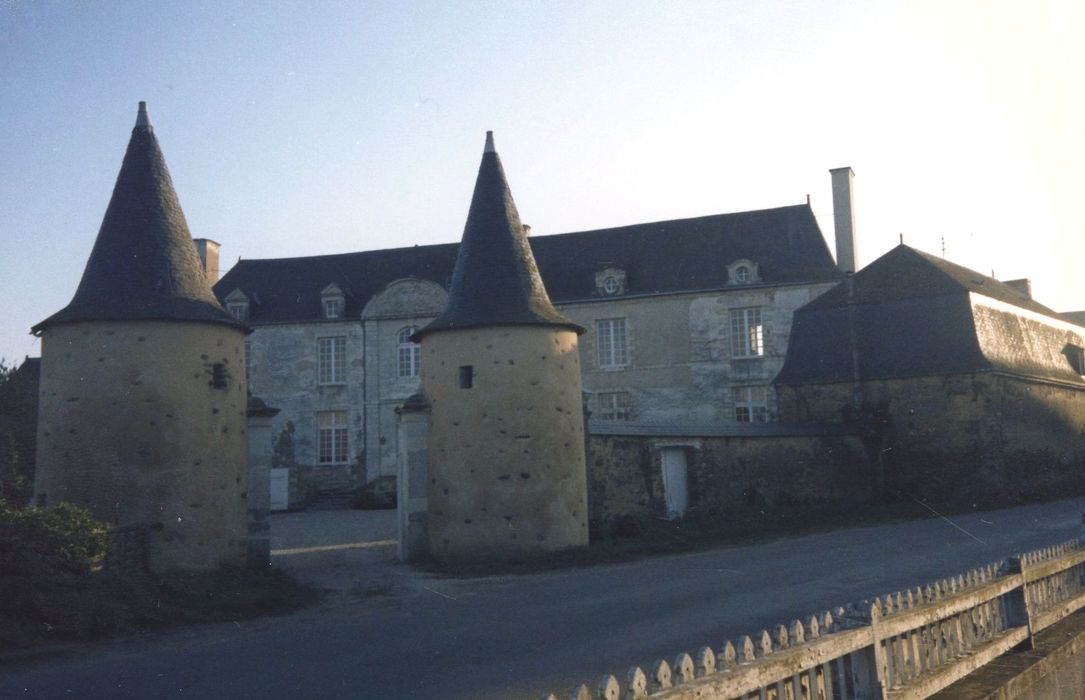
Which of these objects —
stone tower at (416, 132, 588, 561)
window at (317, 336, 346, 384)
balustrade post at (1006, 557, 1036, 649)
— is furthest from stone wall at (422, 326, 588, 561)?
window at (317, 336, 346, 384)

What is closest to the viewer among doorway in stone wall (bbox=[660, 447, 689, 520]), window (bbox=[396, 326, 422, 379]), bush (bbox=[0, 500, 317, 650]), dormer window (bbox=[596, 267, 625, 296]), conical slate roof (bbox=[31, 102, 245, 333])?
bush (bbox=[0, 500, 317, 650])

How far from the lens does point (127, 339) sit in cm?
1428

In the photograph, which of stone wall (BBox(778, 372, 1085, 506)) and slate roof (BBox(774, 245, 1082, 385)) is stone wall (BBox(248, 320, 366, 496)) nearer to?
slate roof (BBox(774, 245, 1082, 385))

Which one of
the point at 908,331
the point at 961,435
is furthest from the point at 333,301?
the point at 961,435

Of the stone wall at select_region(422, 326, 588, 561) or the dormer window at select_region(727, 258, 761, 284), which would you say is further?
the dormer window at select_region(727, 258, 761, 284)

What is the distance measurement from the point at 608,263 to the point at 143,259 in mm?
23005

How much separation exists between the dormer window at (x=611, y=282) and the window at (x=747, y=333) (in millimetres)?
4160

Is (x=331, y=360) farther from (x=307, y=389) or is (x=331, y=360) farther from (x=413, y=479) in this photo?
(x=413, y=479)

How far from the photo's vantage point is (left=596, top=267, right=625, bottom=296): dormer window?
35.9 m

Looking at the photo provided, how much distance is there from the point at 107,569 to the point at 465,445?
23.1 feet

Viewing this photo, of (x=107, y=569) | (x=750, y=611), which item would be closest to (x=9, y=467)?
(x=107, y=569)

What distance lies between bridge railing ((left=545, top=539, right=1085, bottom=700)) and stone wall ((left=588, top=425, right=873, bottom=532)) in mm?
13541

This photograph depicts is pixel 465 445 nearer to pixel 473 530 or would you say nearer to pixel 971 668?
pixel 473 530

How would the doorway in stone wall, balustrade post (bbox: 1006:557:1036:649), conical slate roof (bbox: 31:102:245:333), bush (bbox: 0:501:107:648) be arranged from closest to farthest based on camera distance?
balustrade post (bbox: 1006:557:1036:649) → bush (bbox: 0:501:107:648) → conical slate roof (bbox: 31:102:245:333) → the doorway in stone wall
